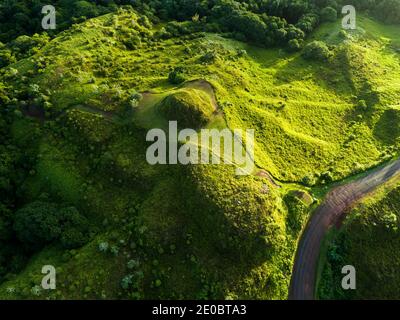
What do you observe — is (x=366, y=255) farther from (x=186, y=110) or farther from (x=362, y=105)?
(x=186, y=110)

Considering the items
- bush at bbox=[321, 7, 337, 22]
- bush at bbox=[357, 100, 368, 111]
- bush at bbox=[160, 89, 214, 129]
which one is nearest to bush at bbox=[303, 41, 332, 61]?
bush at bbox=[357, 100, 368, 111]

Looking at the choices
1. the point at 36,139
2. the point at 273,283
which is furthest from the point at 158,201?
the point at 36,139

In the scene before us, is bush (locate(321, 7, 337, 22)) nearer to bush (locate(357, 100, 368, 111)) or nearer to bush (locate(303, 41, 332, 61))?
bush (locate(303, 41, 332, 61))

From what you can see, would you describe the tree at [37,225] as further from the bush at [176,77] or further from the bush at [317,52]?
the bush at [317,52]

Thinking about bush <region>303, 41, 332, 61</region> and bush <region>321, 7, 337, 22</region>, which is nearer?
bush <region>303, 41, 332, 61</region>

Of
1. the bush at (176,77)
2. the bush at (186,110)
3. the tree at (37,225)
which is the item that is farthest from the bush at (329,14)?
the tree at (37,225)

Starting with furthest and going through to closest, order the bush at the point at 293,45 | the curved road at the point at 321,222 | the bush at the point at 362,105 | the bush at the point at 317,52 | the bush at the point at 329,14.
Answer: the bush at the point at 329,14 → the bush at the point at 293,45 → the bush at the point at 317,52 → the bush at the point at 362,105 → the curved road at the point at 321,222
